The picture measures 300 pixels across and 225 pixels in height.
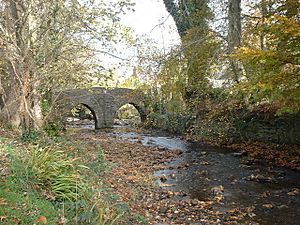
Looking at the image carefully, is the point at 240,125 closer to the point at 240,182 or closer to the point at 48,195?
the point at 240,182

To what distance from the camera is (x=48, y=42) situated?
8695mm

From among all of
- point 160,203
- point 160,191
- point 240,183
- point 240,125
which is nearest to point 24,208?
point 160,203

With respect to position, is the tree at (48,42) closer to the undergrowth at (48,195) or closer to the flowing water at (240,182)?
the undergrowth at (48,195)

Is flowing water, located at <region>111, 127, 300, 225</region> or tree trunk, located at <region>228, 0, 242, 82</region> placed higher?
tree trunk, located at <region>228, 0, 242, 82</region>

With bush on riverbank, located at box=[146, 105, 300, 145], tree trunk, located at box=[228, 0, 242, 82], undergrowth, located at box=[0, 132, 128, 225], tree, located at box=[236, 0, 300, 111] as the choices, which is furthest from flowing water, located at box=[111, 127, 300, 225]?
tree trunk, located at box=[228, 0, 242, 82]

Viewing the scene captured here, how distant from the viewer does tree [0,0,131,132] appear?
8195 millimetres

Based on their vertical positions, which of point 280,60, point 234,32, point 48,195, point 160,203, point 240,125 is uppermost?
point 234,32

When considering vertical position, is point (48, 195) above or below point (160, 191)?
above

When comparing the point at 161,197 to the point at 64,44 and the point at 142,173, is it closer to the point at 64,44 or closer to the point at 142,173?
the point at 142,173

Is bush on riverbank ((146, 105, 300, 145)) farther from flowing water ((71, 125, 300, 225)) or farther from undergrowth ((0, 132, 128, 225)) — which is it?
undergrowth ((0, 132, 128, 225))

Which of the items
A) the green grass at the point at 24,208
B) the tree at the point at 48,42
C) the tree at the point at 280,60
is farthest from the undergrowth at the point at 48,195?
the tree at the point at 280,60

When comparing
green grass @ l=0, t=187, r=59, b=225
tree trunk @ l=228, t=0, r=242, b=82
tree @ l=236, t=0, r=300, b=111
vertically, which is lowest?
green grass @ l=0, t=187, r=59, b=225

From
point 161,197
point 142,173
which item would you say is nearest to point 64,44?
point 142,173

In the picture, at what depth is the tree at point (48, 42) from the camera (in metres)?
8.20
